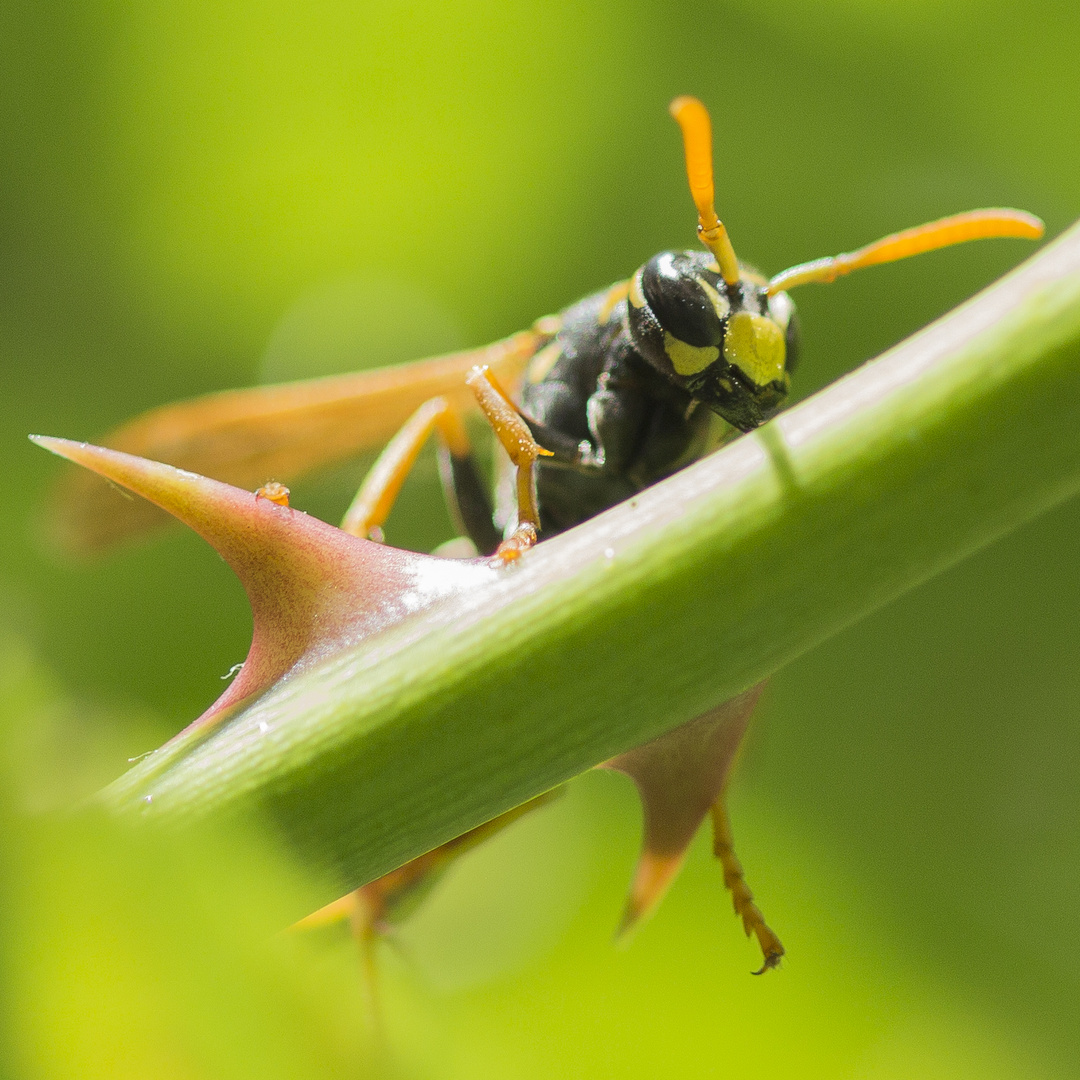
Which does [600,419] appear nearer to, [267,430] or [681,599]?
[267,430]

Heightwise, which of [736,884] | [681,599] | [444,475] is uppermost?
[681,599]

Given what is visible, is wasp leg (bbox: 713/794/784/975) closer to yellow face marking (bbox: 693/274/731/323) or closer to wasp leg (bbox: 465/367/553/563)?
wasp leg (bbox: 465/367/553/563)

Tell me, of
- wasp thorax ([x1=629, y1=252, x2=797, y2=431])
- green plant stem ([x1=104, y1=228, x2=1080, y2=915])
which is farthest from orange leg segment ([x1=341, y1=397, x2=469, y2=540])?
green plant stem ([x1=104, y1=228, x2=1080, y2=915])

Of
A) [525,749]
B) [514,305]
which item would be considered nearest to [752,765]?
[514,305]

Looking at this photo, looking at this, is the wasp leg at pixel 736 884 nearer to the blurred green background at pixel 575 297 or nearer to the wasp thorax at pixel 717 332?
the blurred green background at pixel 575 297

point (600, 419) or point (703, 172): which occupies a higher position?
point (703, 172)

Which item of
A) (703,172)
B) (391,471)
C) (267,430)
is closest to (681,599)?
(703,172)

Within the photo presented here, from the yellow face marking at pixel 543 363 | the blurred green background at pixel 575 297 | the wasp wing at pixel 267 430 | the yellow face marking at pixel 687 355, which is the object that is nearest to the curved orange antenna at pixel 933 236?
the yellow face marking at pixel 687 355

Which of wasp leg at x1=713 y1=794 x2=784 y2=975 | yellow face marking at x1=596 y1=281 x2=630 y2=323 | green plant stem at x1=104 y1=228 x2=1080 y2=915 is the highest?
green plant stem at x1=104 y1=228 x2=1080 y2=915
